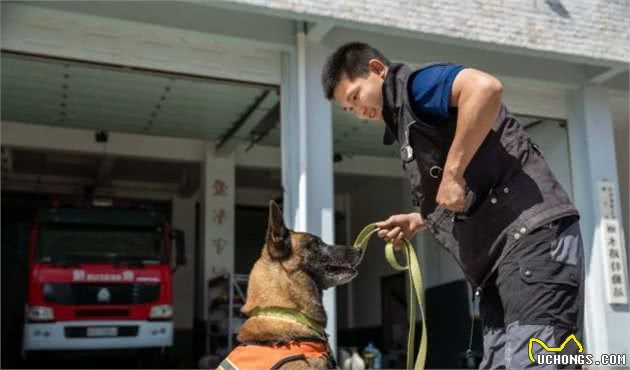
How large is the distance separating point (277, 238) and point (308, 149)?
5348mm

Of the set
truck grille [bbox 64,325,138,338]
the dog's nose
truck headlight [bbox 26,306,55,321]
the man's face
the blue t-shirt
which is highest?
the man's face

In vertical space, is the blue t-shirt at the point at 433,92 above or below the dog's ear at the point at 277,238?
above

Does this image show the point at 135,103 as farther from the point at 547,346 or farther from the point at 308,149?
the point at 547,346

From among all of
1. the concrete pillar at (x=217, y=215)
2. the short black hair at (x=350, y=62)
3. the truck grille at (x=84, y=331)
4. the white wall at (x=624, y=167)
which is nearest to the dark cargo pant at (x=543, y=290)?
the short black hair at (x=350, y=62)

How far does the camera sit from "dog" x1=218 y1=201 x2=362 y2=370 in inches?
117

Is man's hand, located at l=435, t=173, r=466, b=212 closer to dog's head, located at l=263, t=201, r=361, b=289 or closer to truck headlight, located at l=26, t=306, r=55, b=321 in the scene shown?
dog's head, located at l=263, t=201, r=361, b=289

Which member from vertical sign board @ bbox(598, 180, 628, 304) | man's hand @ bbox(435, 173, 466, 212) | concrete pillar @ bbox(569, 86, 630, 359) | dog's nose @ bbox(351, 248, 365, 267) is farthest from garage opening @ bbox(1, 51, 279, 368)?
man's hand @ bbox(435, 173, 466, 212)

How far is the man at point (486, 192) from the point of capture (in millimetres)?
2355

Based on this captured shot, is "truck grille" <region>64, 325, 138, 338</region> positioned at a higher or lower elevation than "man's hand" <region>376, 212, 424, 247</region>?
lower

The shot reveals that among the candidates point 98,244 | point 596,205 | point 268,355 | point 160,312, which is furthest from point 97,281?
point 268,355

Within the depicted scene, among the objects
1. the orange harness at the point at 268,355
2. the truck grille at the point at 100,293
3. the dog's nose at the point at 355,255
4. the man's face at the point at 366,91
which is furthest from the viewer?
the truck grille at the point at 100,293

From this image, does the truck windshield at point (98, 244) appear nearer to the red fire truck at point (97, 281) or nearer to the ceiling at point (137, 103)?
the red fire truck at point (97, 281)

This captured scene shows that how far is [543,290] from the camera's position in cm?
234

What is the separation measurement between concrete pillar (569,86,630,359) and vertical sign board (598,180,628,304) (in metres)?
0.01
